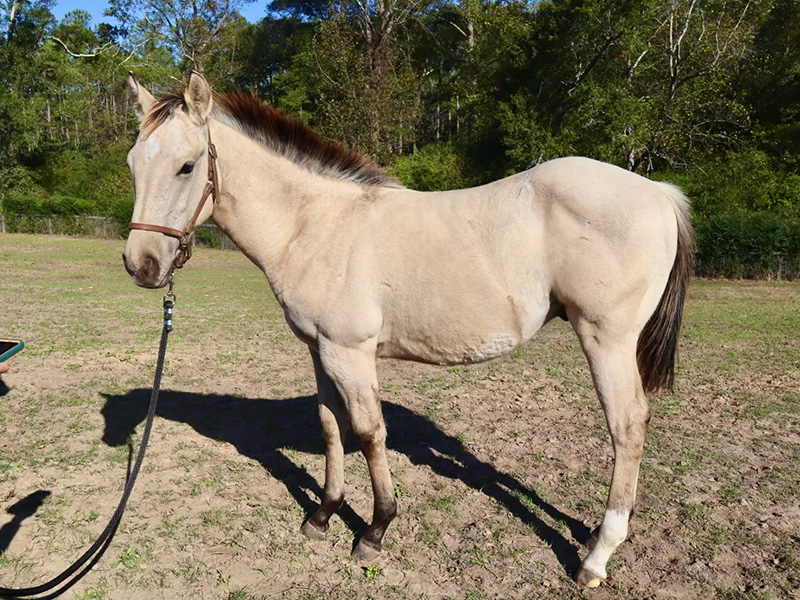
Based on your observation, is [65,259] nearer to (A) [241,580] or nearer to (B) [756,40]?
(A) [241,580]

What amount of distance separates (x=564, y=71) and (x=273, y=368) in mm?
22510

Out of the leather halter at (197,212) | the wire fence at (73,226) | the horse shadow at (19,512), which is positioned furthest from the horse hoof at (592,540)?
the wire fence at (73,226)

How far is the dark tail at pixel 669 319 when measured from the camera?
11.2 feet

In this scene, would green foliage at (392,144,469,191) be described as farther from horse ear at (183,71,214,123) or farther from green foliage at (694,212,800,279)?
horse ear at (183,71,214,123)

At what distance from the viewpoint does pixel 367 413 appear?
3.39 meters

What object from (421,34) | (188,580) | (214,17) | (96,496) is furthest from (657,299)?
(421,34)

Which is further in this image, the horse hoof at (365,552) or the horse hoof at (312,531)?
the horse hoof at (312,531)

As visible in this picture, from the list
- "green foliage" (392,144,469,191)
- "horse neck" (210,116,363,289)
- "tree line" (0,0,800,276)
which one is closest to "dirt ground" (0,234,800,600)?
"horse neck" (210,116,363,289)

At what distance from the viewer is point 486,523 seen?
3.79 m

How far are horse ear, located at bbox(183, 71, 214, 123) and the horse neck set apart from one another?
17 cm

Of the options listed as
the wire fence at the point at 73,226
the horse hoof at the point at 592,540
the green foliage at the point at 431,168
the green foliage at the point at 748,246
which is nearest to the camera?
the horse hoof at the point at 592,540

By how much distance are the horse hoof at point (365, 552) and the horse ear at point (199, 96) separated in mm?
2579

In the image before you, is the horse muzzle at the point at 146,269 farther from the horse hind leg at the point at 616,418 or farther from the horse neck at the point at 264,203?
the horse hind leg at the point at 616,418

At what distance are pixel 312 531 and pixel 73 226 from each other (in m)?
34.8
